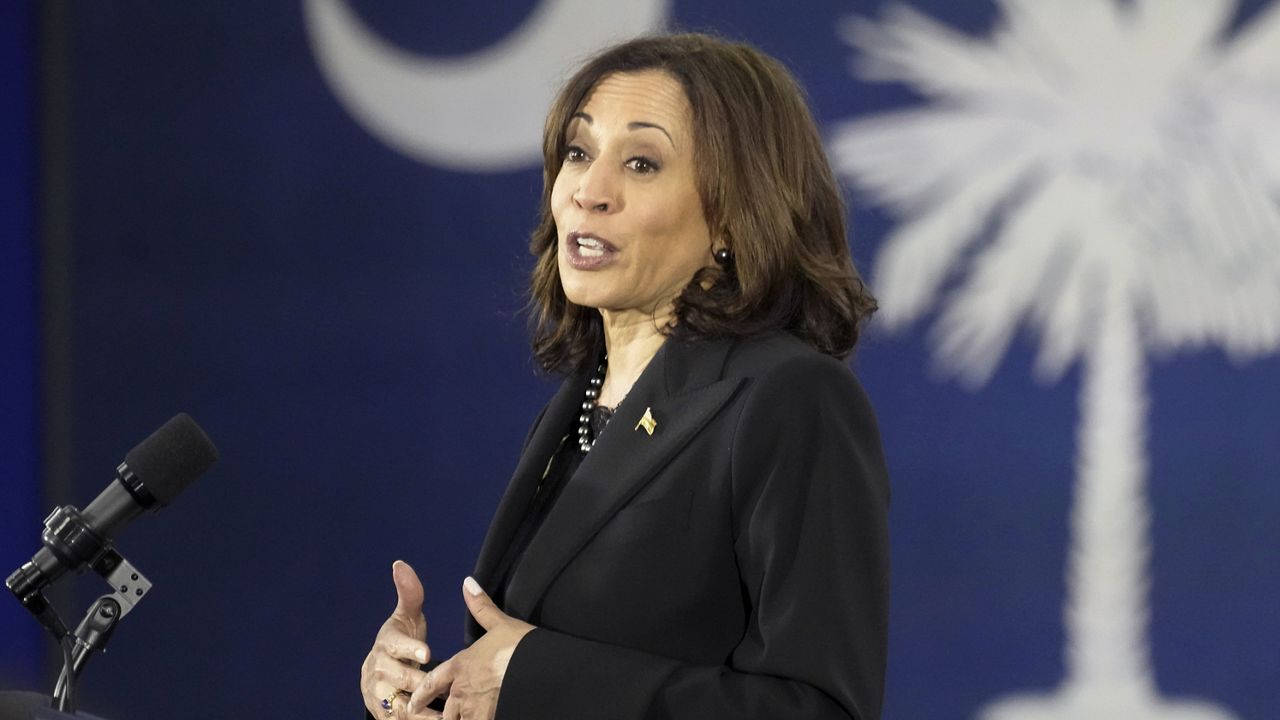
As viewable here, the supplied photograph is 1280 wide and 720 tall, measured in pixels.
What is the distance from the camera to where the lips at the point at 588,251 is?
1.61m

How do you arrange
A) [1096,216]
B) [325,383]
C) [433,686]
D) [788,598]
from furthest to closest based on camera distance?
[325,383] → [1096,216] → [433,686] → [788,598]

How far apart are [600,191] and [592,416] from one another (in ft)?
0.92

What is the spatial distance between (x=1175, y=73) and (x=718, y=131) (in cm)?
174

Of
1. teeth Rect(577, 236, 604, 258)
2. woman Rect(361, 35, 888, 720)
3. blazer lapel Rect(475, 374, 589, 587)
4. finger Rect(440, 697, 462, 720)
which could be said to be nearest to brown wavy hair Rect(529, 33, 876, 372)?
woman Rect(361, 35, 888, 720)

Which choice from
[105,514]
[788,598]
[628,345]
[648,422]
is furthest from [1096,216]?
[105,514]

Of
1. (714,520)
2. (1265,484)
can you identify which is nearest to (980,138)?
(1265,484)

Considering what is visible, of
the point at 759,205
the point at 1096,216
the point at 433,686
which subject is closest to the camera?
the point at 433,686

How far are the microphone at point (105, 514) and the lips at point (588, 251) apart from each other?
0.46m

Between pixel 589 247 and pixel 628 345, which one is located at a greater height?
pixel 589 247

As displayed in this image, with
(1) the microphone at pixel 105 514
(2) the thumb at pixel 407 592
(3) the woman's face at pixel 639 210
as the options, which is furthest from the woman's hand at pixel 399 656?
(3) the woman's face at pixel 639 210

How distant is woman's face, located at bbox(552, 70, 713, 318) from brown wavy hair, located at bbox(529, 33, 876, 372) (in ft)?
0.06

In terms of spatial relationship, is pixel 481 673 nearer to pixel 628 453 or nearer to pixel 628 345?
pixel 628 453

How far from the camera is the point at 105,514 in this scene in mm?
1443

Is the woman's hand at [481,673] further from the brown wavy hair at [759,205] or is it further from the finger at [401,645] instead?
the brown wavy hair at [759,205]
